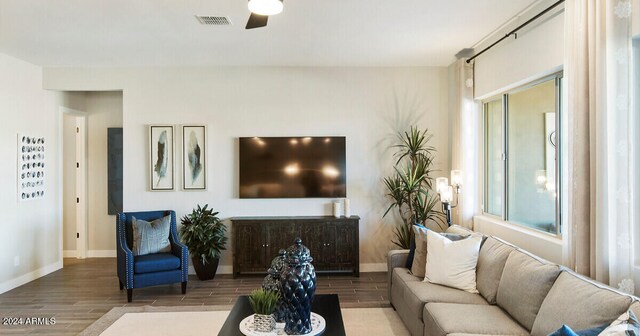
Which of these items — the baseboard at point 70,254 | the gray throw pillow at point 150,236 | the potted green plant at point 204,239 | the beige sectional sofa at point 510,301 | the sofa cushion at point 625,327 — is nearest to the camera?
the sofa cushion at point 625,327

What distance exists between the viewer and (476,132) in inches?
201

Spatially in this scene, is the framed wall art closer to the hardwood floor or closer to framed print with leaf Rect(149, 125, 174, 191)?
the hardwood floor

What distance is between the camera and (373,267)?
5.86 metres

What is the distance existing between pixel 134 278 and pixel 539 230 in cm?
436

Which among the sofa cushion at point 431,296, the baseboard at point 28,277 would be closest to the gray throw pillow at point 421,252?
the sofa cushion at point 431,296

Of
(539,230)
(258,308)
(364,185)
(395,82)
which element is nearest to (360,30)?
(395,82)

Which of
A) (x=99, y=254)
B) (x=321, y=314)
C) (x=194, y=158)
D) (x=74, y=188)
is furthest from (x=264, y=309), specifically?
(x=74, y=188)

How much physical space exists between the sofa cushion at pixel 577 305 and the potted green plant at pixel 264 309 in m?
1.63

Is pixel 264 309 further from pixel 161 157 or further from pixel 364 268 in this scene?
pixel 161 157

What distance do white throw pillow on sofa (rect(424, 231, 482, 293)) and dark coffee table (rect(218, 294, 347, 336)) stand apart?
0.96m

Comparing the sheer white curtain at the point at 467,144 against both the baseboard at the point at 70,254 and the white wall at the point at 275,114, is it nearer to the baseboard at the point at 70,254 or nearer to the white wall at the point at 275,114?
the white wall at the point at 275,114

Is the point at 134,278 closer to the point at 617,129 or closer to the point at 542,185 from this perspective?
the point at 542,185

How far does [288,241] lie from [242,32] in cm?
275

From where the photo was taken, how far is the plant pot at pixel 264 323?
105 inches
